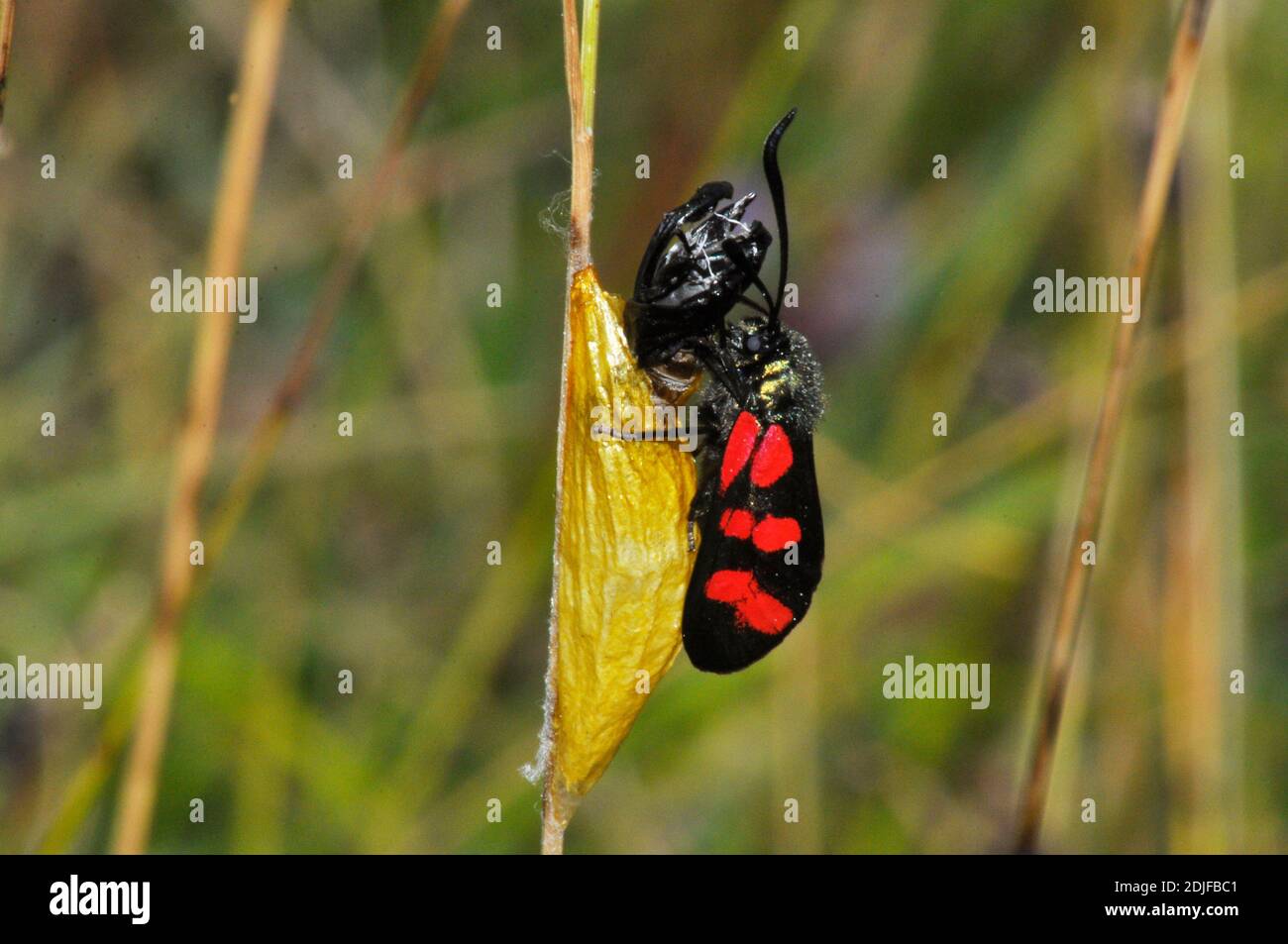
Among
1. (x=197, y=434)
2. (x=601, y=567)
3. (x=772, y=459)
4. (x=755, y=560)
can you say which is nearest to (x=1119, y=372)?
(x=772, y=459)

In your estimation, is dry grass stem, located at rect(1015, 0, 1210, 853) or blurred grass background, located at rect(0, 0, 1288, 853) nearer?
dry grass stem, located at rect(1015, 0, 1210, 853)

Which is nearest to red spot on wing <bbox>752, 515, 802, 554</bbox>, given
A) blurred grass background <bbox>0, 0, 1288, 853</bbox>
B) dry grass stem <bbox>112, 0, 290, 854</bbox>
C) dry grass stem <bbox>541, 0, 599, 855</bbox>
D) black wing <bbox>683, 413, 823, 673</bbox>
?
black wing <bbox>683, 413, 823, 673</bbox>

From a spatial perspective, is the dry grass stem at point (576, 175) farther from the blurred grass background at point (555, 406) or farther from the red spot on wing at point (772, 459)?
the blurred grass background at point (555, 406)

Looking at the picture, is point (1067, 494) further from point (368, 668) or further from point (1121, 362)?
point (368, 668)

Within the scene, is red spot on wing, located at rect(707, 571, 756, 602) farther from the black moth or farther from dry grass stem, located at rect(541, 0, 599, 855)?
dry grass stem, located at rect(541, 0, 599, 855)

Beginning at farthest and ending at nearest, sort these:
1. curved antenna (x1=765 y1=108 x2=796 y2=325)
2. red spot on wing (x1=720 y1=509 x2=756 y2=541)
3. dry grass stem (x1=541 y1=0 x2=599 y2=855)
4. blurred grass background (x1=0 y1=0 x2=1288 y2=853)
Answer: blurred grass background (x1=0 y1=0 x2=1288 y2=853) → red spot on wing (x1=720 y1=509 x2=756 y2=541) → curved antenna (x1=765 y1=108 x2=796 y2=325) → dry grass stem (x1=541 y1=0 x2=599 y2=855)
